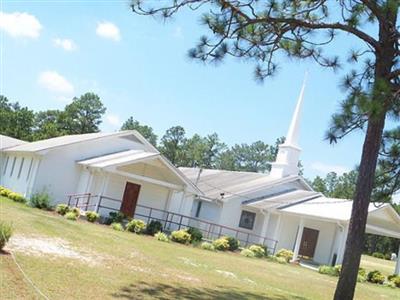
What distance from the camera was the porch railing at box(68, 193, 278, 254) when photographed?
25.4 metres

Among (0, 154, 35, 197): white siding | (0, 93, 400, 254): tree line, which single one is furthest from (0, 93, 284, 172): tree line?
(0, 154, 35, 197): white siding

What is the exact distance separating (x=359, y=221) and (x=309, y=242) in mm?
22653

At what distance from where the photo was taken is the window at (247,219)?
105ft

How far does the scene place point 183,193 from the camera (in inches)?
1084

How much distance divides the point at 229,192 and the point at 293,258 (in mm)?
7293

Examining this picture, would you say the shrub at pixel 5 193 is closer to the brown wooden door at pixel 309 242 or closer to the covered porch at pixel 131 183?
Answer: the covered porch at pixel 131 183

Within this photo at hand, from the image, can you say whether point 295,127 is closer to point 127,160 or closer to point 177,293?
point 127,160

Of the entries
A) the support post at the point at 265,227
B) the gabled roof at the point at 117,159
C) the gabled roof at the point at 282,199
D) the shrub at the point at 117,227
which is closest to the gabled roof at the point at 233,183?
the gabled roof at the point at 282,199

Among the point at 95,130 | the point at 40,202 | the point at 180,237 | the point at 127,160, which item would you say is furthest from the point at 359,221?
the point at 95,130

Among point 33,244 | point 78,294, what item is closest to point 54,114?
point 33,244

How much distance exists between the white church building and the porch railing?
0.18 ft

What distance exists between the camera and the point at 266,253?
83.8ft

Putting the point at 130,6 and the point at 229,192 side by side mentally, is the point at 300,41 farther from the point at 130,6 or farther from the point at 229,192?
the point at 229,192

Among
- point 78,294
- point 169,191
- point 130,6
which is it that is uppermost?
point 130,6
